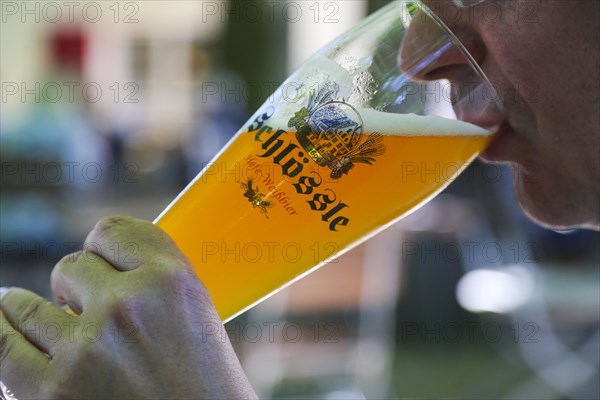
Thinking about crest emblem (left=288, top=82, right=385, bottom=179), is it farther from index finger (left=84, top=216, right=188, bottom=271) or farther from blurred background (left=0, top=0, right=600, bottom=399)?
blurred background (left=0, top=0, right=600, bottom=399)

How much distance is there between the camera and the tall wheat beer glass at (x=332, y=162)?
0.68m

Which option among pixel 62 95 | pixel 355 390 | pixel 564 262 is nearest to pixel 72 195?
pixel 62 95

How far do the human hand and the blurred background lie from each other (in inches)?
80.4

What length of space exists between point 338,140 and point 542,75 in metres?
0.22

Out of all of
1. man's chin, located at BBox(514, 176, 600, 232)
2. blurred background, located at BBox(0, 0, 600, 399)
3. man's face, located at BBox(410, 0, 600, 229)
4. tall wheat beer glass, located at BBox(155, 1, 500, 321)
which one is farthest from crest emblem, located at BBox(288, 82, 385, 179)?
blurred background, located at BBox(0, 0, 600, 399)

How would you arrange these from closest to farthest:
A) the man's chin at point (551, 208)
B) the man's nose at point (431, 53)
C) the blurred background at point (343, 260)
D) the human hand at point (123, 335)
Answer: the human hand at point (123, 335)
the man's nose at point (431, 53)
the man's chin at point (551, 208)
the blurred background at point (343, 260)

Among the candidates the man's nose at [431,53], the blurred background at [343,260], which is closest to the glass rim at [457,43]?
the man's nose at [431,53]

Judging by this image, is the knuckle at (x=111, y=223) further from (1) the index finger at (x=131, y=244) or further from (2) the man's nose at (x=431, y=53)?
(2) the man's nose at (x=431, y=53)

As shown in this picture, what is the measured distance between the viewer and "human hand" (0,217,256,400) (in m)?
0.59

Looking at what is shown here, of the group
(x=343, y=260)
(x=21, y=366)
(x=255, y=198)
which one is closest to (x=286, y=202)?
(x=255, y=198)

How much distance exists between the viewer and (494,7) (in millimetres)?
759

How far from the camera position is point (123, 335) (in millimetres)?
594

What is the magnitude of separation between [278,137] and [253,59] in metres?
5.70

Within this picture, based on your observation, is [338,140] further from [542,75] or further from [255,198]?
[542,75]
